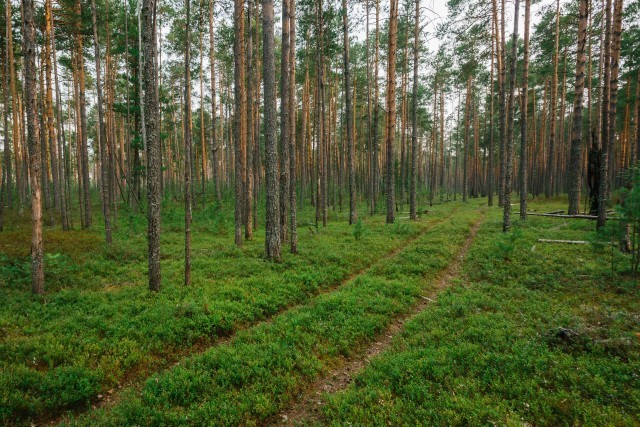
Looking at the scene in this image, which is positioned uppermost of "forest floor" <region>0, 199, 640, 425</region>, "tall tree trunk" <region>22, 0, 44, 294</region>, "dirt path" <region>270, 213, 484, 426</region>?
"tall tree trunk" <region>22, 0, 44, 294</region>

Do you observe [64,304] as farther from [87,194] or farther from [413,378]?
[87,194]

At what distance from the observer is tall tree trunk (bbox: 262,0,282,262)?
9.38 meters

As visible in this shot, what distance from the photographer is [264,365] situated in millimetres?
4945

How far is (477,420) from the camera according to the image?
355 cm

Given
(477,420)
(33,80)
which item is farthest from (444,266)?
(33,80)

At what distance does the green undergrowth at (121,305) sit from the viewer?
441 cm

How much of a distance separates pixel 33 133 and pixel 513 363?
1167cm

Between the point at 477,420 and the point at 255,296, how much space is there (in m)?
5.44

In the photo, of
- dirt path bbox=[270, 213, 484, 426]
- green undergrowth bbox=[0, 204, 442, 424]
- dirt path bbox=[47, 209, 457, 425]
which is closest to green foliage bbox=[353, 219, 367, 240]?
green undergrowth bbox=[0, 204, 442, 424]

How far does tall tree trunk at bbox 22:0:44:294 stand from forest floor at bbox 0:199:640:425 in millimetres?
846

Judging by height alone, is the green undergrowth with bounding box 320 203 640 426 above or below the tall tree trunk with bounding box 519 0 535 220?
below

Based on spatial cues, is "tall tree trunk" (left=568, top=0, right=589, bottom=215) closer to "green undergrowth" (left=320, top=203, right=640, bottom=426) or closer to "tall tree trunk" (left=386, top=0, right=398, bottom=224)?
"tall tree trunk" (left=386, top=0, right=398, bottom=224)

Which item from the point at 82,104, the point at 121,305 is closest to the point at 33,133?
the point at 121,305

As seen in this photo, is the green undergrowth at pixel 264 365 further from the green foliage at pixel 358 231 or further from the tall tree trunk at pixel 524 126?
the tall tree trunk at pixel 524 126
